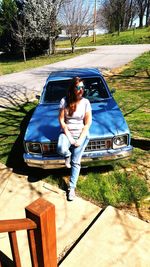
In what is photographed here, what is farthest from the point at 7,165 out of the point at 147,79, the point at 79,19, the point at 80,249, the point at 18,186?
the point at 79,19

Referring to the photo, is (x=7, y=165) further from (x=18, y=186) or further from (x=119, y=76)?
(x=119, y=76)

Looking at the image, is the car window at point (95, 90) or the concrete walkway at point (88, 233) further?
the car window at point (95, 90)

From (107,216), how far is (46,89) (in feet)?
10.6

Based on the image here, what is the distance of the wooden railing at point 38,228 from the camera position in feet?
5.88

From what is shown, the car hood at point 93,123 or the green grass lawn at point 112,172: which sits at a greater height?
the car hood at point 93,123

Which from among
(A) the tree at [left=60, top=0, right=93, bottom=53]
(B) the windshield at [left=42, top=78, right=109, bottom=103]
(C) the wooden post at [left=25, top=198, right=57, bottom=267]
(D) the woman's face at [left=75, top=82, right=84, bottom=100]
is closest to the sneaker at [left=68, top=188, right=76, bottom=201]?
(D) the woman's face at [left=75, top=82, right=84, bottom=100]

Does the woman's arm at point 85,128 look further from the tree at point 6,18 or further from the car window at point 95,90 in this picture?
the tree at point 6,18

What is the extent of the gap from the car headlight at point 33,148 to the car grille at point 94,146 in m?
0.12

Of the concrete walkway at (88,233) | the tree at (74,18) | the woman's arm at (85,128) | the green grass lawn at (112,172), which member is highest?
the tree at (74,18)

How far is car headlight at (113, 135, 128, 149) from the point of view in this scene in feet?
14.4

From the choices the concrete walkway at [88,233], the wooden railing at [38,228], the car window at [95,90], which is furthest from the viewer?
the car window at [95,90]

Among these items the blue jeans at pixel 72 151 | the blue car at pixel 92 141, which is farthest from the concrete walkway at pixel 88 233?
the blue car at pixel 92 141

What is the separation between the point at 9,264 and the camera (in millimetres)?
3025

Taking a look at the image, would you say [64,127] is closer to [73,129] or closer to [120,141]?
[73,129]
